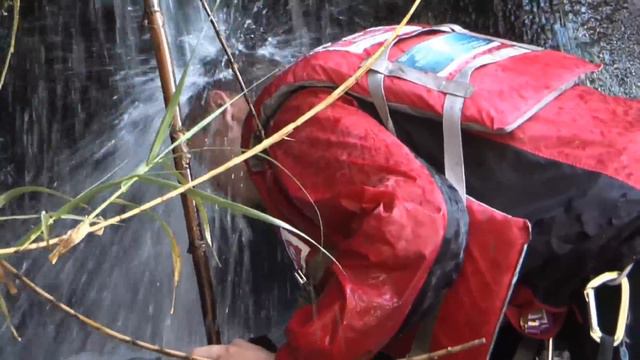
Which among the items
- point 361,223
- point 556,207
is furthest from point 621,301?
point 361,223

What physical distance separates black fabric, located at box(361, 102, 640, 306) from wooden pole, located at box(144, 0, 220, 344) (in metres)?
0.44

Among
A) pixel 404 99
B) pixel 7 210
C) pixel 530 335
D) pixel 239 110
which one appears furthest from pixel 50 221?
pixel 7 210

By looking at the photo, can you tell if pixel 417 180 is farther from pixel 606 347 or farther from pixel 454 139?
pixel 606 347

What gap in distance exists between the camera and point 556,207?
152 cm

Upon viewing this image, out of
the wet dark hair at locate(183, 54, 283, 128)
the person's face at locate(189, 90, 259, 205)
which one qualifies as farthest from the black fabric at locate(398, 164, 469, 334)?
the wet dark hair at locate(183, 54, 283, 128)

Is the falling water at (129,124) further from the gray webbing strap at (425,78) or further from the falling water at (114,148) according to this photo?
the gray webbing strap at (425,78)

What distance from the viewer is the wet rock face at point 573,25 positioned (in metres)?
3.03

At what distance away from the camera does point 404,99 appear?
5.26ft

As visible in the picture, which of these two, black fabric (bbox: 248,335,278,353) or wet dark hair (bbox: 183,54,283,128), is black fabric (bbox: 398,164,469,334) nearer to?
black fabric (bbox: 248,335,278,353)

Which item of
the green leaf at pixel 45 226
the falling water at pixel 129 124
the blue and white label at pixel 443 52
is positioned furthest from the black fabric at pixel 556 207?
the falling water at pixel 129 124

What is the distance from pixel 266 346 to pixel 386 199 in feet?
1.87

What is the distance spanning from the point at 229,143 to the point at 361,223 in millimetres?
647

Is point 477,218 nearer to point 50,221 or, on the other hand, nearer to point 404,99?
point 404,99

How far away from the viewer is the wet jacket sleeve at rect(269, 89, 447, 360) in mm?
1474
